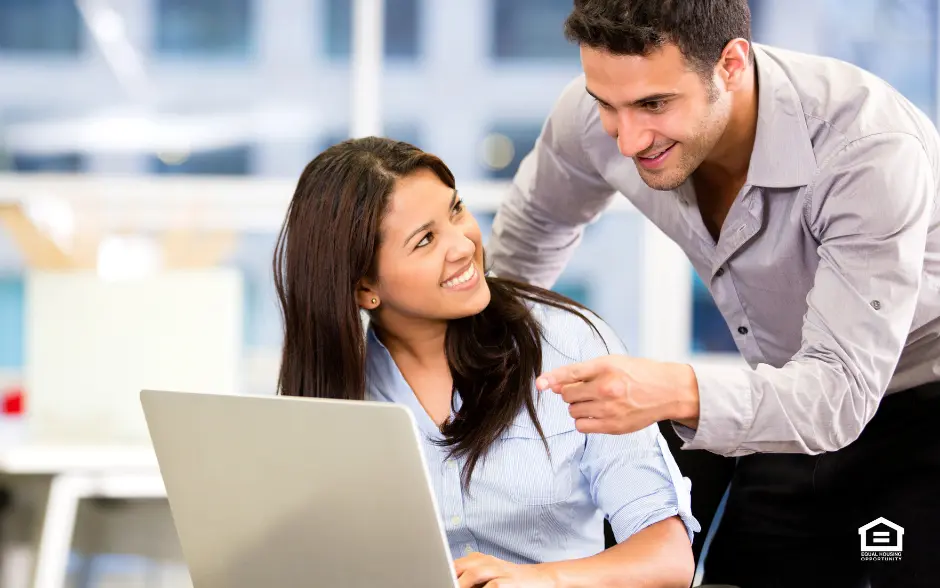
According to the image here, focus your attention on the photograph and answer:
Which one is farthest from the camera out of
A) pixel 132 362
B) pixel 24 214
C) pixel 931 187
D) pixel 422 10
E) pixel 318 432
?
pixel 422 10

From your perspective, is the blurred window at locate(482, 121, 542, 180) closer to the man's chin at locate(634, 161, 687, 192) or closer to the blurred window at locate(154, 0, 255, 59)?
the blurred window at locate(154, 0, 255, 59)

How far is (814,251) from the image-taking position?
1.45 m

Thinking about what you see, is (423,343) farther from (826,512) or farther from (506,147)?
(506,147)

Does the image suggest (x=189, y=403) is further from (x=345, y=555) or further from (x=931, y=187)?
(x=931, y=187)

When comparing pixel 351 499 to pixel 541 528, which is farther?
pixel 541 528

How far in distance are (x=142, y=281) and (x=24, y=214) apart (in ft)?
3.31

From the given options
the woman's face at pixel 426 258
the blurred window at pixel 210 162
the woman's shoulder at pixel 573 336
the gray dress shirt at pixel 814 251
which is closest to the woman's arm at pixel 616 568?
the gray dress shirt at pixel 814 251

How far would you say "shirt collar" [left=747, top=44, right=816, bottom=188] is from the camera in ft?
4.58

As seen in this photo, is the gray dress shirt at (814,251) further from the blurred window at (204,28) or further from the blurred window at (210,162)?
the blurred window at (204,28)

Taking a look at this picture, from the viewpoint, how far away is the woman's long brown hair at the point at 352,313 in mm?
1443

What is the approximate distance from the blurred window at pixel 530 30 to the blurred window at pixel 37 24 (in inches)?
56.0

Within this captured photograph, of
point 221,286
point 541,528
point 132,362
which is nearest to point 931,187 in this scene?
point 541,528

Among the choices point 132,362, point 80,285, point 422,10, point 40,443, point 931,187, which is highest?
point 422,10

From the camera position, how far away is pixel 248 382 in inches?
132
